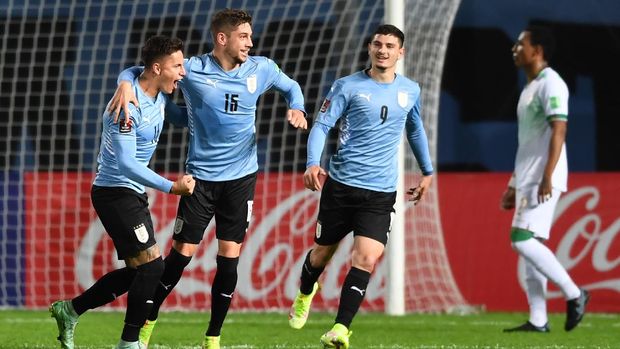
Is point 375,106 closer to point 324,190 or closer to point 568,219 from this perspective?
point 324,190

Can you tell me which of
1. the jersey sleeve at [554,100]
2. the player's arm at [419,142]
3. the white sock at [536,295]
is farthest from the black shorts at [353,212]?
the white sock at [536,295]

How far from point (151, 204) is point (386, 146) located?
4752 millimetres

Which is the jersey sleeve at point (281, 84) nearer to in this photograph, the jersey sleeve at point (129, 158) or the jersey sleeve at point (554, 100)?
the jersey sleeve at point (129, 158)

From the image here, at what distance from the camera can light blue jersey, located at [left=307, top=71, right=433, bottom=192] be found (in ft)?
24.7

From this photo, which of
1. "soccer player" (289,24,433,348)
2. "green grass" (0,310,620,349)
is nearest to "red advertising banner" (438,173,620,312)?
"green grass" (0,310,620,349)

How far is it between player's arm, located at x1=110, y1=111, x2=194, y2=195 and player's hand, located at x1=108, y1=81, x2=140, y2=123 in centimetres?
5

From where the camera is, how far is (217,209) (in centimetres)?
741

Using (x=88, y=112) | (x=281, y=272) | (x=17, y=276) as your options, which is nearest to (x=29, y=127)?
(x=88, y=112)

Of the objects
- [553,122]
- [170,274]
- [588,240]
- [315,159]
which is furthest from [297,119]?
[588,240]

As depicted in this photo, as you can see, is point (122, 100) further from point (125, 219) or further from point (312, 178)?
point (312, 178)

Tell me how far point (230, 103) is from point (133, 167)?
1022 millimetres

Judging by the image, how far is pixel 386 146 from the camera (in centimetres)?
758

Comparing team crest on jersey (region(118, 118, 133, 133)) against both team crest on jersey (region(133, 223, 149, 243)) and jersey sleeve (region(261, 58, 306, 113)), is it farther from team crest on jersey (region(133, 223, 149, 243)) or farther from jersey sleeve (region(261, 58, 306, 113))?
jersey sleeve (region(261, 58, 306, 113))

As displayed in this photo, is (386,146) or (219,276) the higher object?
(386,146)
